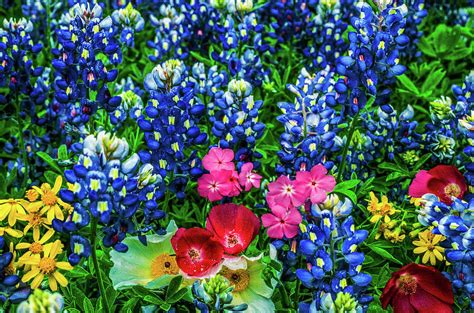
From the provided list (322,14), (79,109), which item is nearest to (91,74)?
(79,109)

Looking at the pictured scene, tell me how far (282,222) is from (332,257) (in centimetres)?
24

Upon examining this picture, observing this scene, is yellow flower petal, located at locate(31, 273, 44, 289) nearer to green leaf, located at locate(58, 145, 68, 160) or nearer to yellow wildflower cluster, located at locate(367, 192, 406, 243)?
green leaf, located at locate(58, 145, 68, 160)

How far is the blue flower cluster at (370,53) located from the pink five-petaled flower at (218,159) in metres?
0.47

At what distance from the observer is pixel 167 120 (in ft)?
8.07

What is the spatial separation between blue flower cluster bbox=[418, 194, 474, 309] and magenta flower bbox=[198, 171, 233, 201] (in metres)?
0.65

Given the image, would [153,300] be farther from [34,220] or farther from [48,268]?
[34,220]

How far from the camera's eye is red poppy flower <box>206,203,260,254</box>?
2.39 metres

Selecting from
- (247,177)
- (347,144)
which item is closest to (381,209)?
(347,144)

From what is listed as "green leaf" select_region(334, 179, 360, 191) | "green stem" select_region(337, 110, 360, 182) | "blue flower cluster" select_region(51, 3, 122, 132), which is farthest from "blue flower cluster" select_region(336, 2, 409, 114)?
"blue flower cluster" select_region(51, 3, 122, 132)

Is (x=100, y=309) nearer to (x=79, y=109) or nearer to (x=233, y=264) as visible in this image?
(x=233, y=264)

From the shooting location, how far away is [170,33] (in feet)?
11.9

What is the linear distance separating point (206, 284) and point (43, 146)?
1.57m

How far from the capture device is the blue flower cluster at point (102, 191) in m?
1.95

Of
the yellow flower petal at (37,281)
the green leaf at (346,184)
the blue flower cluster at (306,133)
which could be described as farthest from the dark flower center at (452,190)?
the yellow flower petal at (37,281)
